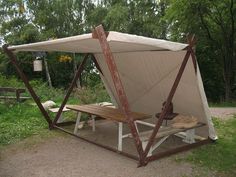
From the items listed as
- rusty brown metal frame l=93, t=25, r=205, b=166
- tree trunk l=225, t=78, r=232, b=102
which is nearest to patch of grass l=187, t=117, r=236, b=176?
rusty brown metal frame l=93, t=25, r=205, b=166

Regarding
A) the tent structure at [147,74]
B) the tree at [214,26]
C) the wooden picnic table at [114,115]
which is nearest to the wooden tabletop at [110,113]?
the wooden picnic table at [114,115]

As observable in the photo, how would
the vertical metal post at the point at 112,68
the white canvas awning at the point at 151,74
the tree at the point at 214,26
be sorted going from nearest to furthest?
the vertical metal post at the point at 112,68
the white canvas awning at the point at 151,74
the tree at the point at 214,26

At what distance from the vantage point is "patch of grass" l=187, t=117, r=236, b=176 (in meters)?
5.08

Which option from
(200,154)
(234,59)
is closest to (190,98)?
(200,154)

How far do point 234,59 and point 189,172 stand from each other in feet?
37.9

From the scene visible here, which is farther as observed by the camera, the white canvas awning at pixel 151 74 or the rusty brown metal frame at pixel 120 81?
the white canvas awning at pixel 151 74

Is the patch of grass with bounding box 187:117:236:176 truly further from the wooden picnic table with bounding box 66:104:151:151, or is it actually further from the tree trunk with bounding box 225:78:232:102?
the tree trunk with bounding box 225:78:232:102

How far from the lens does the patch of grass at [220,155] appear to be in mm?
5078

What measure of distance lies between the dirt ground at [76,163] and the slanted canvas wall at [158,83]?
98 cm

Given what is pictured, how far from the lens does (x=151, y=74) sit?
667 centimetres

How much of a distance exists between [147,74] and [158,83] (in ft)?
0.93

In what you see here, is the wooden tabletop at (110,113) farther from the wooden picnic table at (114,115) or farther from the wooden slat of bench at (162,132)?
the wooden slat of bench at (162,132)

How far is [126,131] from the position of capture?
24.0 ft

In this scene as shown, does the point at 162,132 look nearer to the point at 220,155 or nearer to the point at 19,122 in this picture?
the point at 220,155
